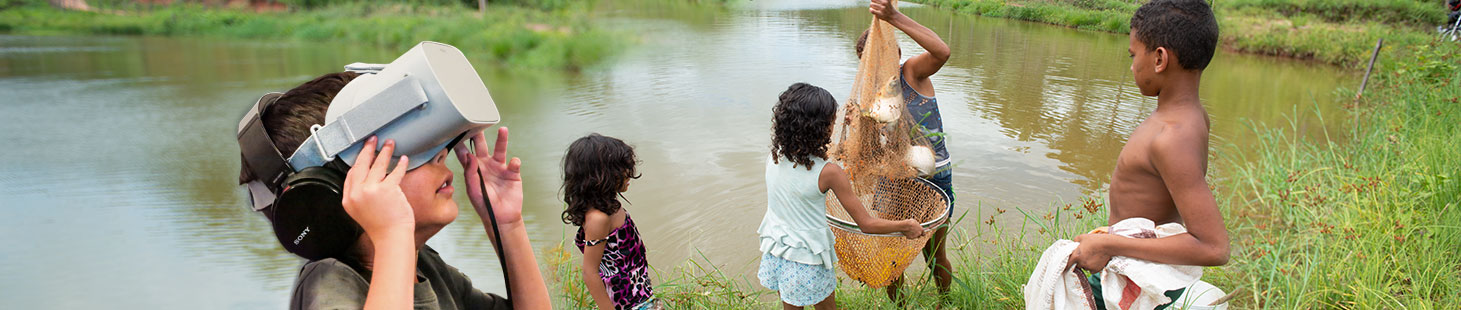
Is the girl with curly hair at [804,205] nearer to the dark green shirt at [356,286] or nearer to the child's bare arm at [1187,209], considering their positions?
the child's bare arm at [1187,209]

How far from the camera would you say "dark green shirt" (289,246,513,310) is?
836 millimetres

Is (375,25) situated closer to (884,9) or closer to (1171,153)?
(884,9)

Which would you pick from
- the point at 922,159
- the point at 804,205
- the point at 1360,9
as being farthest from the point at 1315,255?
the point at 1360,9

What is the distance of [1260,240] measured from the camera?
2.82 metres

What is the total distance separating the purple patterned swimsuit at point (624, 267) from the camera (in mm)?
2053

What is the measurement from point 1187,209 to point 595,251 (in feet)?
4.72

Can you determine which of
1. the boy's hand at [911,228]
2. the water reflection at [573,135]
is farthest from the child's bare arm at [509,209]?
the water reflection at [573,135]

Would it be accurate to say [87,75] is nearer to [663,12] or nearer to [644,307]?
[663,12]

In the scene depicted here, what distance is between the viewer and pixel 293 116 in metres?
0.87

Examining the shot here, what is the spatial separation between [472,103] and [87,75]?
51.1 feet

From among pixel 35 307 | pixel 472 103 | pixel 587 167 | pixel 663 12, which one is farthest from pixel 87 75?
pixel 472 103

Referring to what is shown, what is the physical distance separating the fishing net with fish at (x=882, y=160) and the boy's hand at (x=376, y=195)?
5.41 ft

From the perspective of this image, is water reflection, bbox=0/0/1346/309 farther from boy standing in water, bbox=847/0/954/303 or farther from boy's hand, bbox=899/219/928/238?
boy's hand, bbox=899/219/928/238

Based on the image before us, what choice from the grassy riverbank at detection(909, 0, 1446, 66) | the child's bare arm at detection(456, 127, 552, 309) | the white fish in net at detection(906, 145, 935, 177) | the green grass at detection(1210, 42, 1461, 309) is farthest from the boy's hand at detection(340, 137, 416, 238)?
the grassy riverbank at detection(909, 0, 1446, 66)
